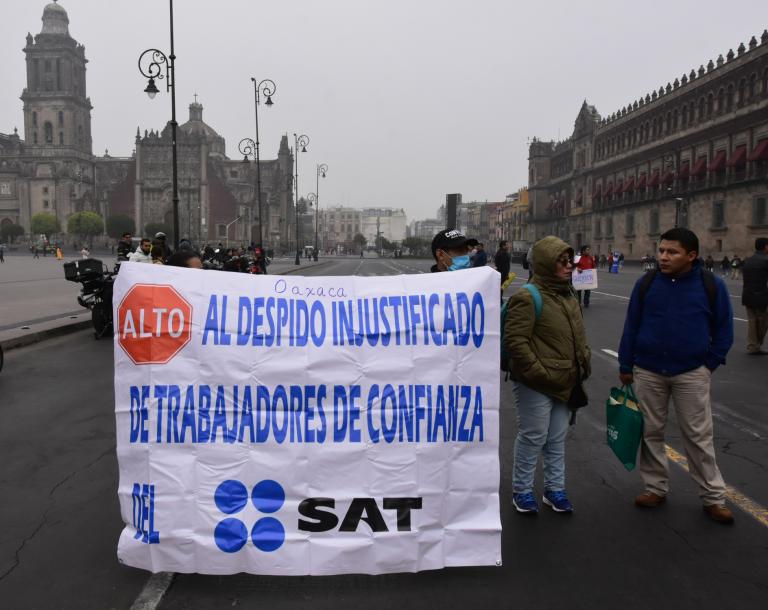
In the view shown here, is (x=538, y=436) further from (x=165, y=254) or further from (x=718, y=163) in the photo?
(x=718, y=163)

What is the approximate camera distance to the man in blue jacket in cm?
409

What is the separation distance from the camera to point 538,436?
13.2 feet

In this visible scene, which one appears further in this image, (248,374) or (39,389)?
(39,389)

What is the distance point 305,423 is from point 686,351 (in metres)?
2.47

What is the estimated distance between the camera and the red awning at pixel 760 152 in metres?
44.0

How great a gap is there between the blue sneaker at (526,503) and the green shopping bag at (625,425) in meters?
0.64

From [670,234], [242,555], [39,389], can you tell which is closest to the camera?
[242,555]

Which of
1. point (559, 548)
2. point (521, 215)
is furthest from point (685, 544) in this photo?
point (521, 215)

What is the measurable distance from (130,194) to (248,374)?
110214 millimetres

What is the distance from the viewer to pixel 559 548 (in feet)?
12.0

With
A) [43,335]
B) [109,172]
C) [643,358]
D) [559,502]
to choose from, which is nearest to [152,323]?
[559,502]

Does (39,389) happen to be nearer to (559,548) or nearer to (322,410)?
(322,410)

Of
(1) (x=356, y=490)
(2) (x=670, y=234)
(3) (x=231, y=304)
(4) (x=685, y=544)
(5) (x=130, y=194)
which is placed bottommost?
(4) (x=685, y=544)

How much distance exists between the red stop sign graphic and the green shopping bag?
109 inches
